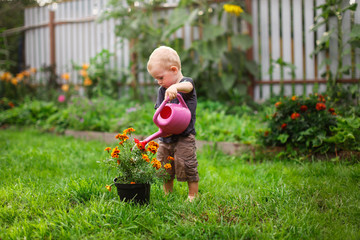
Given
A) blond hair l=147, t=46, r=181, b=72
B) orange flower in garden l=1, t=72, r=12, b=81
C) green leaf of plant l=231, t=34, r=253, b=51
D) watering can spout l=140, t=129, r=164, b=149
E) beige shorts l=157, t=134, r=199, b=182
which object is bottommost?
beige shorts l=157, t=134, r=199, b=182

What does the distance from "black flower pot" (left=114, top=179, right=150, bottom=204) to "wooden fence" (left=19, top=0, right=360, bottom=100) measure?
149 inches

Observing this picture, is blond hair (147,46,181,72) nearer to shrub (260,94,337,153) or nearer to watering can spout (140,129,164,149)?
watering can spout (140,129,164,149)

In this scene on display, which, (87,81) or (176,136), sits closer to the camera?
(176,136)

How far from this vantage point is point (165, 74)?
2408 mm

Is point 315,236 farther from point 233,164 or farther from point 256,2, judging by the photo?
point 256,2

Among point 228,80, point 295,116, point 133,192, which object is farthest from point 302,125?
point 228,80

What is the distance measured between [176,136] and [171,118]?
29 centimetres

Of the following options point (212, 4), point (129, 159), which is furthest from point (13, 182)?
point (212, 4)

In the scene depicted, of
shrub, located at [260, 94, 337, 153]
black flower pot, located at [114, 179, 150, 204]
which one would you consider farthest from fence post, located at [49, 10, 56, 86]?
black flower pot, located at [114, 179, 150, 204]

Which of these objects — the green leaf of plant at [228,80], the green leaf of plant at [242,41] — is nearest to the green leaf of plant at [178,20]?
the green leaf of plant at [242,41]

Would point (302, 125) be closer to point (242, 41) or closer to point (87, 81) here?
point (242, 41)

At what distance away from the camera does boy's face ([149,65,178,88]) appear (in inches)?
93.7

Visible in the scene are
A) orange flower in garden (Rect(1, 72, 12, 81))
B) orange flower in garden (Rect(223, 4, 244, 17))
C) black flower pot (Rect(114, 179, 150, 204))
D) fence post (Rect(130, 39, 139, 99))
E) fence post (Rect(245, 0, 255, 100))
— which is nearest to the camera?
black flower pot (Rect(114, 179, 150, 204))

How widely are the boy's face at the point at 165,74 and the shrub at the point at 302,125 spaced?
1.59 m
